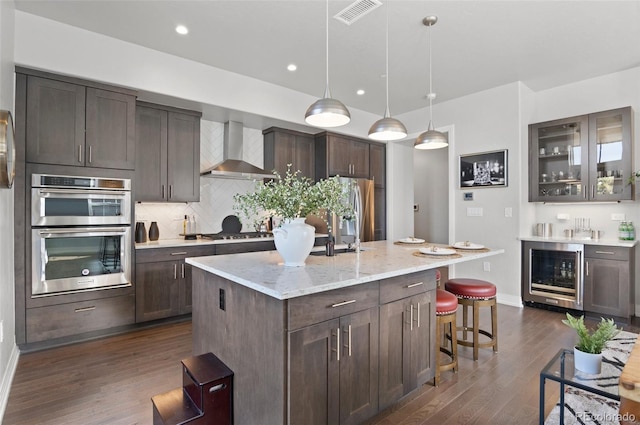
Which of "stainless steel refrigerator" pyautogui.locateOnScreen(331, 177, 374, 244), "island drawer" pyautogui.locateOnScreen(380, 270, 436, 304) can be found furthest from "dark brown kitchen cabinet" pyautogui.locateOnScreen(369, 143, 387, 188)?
"island drawer" pyautogui.locateOnScreen(380, 270, 436, 304)

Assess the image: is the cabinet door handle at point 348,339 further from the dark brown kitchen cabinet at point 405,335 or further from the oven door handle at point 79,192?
the oven door handle at point 79,192

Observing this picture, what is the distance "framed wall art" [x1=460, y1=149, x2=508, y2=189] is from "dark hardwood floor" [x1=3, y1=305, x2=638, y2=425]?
6.97ft

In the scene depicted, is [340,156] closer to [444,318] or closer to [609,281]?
[444,318]

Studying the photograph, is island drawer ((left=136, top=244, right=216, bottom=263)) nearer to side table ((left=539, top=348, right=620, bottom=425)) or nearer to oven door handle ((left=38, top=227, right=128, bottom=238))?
oven door handle ((left=38, top=227, right=128, bottom=238))

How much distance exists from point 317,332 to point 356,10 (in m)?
2.57

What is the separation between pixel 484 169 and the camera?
4.61 m

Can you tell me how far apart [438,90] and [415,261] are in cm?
336

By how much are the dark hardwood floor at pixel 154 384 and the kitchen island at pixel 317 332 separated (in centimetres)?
20

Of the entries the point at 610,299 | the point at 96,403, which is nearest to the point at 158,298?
the point at 96,403

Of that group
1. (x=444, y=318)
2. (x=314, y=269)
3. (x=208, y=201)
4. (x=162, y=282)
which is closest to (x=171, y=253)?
(x=162, y=282)

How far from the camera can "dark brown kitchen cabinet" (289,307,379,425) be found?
58.9 inches

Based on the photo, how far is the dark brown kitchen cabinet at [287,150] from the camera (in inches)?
189

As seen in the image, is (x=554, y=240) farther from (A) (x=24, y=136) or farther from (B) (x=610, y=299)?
(A) (x=24, y=136)

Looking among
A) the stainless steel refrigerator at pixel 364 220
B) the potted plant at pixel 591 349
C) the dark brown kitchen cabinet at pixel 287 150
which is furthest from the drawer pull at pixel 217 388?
the stainless steel refrigerator at pixel 364 220
